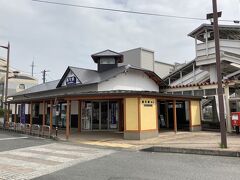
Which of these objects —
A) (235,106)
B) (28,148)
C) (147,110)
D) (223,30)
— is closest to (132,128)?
(147,110)

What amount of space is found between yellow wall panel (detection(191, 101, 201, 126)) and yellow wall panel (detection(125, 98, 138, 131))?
6.19 m

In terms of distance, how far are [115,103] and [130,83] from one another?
228 cm

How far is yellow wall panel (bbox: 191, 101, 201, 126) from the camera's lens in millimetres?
19125

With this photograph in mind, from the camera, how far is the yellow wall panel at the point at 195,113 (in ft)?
62.7

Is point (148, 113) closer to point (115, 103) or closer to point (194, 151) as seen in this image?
point (194, 151)

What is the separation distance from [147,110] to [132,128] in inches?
54.6

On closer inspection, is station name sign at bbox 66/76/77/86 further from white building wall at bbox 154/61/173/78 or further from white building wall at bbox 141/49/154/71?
white building wall at bbox 154/61/173/78

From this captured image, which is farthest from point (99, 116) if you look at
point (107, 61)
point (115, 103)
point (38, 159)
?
point (38, 159)

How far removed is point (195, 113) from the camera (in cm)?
1939

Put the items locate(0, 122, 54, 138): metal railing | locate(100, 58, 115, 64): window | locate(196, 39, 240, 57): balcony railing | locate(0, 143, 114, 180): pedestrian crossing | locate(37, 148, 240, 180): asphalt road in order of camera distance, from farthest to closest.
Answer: locate(100, 58, 115, 64): window
locate(196, 39, 240, 57): balcony railing
locate(0, 122, 54, 138): metal railing
locate(0, 143, 114, 180): pedestrian crossing
locate(37, 148, 240, 180): asphalt road

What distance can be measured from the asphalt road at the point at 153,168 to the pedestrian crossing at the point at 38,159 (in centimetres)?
55

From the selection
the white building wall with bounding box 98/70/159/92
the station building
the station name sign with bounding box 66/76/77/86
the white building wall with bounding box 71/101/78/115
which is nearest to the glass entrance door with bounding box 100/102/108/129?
the station building

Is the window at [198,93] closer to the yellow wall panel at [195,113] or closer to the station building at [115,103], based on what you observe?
the station building at [115,103]

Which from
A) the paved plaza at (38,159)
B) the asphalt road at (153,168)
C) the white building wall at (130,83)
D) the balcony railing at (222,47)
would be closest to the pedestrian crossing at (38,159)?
the paved plaza at (38,159)
